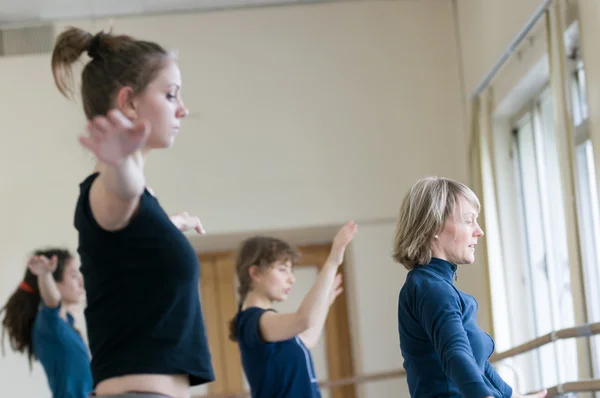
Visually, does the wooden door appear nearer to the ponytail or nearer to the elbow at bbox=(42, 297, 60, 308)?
the ponytail

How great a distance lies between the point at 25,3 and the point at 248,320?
352 cm

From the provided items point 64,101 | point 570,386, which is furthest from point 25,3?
point 570,386

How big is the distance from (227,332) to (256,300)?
304cm

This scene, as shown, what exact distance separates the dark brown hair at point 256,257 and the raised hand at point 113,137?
7.26 feet

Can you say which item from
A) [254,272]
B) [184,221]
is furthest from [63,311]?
[184,221]

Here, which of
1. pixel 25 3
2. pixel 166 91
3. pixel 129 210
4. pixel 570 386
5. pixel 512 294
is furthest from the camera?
pixel 25 3

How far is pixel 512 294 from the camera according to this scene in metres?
5.36

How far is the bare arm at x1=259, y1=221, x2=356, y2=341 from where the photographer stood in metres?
2.68

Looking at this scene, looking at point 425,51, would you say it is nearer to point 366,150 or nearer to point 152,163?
point 366,150

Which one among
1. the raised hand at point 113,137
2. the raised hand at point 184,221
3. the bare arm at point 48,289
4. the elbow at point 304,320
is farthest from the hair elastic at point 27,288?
the raised hand at point 113,137

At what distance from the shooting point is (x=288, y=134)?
20.2 feet

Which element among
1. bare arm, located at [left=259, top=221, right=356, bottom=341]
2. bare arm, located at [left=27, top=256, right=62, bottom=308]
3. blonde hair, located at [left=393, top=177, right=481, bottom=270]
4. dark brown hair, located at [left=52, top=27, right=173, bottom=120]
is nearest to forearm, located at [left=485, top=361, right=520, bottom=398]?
blonde hair, located at [left=393, top=177, right=481, bottom=270]

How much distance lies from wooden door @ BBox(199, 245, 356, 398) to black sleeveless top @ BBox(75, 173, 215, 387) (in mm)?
4919

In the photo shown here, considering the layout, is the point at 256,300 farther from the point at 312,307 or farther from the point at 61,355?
the point at 61,355
